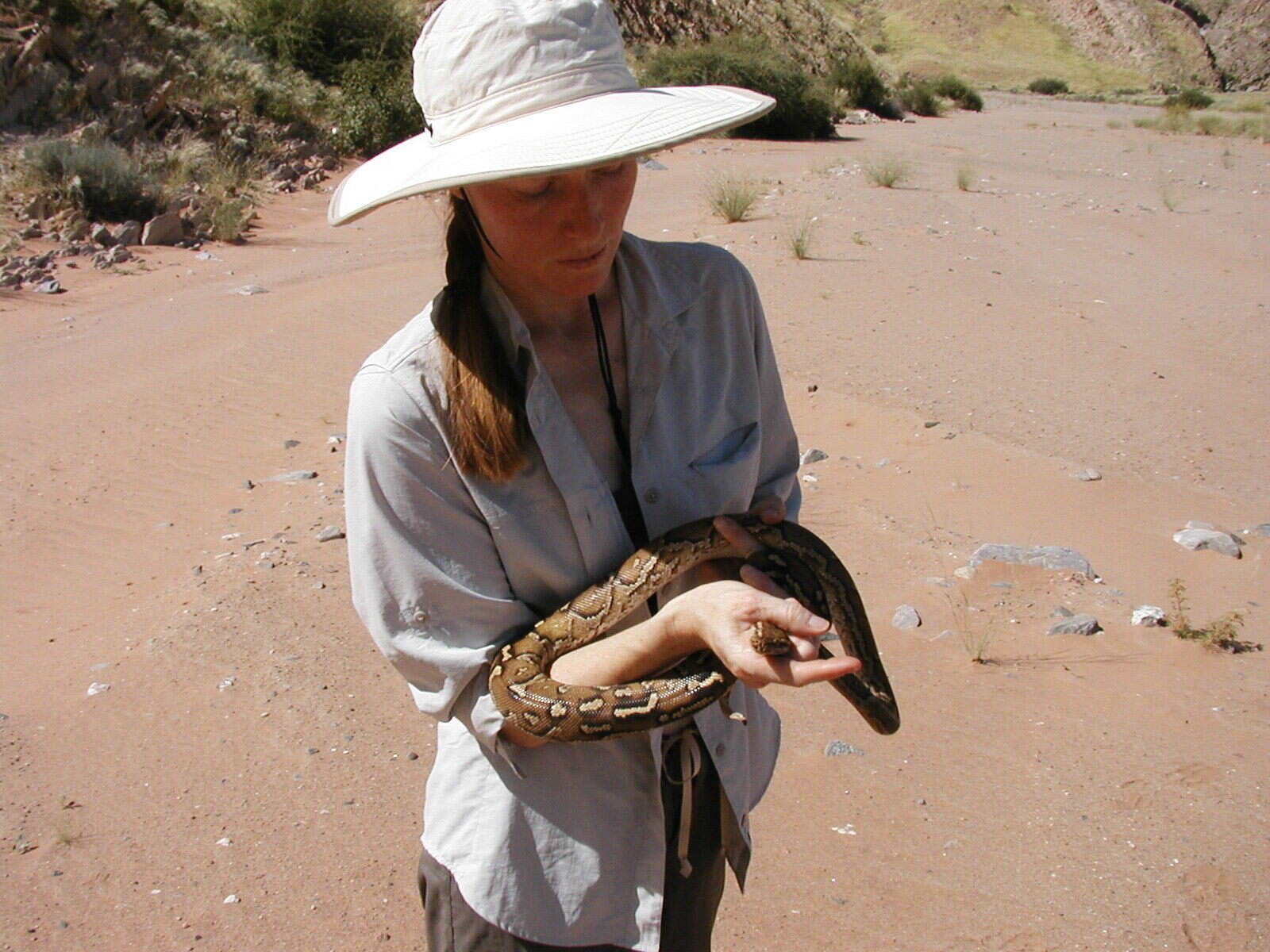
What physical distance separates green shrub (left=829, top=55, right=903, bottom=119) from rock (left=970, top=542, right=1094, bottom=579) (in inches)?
1035

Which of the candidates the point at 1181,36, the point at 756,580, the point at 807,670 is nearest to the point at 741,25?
the point at 756,580

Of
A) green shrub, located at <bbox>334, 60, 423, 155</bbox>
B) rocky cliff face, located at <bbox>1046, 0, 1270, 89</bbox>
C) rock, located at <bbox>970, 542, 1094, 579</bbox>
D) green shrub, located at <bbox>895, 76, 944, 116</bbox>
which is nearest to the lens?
rock, located at <bbox>970, 542, 1094, 579</bbox>

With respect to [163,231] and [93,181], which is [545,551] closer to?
[163,231]

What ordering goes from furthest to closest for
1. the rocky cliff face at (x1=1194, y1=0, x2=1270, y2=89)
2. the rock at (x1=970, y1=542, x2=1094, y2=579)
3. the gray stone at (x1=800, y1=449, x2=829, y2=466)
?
the rocky cliff face at (x1=1194, y1=0, x2=1270, y2=89)
the gray stone at (x1=800, y1=449, x2=829, y2=466)
the rock at (x1=970, y1=542, x2=1094, y2=579)

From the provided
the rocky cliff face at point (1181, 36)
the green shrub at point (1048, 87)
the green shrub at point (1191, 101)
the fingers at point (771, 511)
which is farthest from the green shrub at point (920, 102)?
the fingers at point (771, 511)

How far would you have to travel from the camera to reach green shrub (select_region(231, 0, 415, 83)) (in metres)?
20.7

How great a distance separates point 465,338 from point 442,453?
211 mm

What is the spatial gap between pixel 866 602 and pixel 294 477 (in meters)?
4.07

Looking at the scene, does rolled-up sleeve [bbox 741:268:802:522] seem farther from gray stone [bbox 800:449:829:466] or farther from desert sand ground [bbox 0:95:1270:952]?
gray stone [bbox 800:449:829:466]

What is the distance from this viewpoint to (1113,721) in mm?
5004

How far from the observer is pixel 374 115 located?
60.0ft

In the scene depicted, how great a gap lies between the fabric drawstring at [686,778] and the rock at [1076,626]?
12.8 ft

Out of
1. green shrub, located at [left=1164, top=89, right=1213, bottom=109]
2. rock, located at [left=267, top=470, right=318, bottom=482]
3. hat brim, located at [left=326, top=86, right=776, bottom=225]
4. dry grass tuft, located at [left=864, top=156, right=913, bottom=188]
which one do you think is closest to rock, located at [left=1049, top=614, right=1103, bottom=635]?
hat brim, located at [left=326, top=86, right=776, bottom=225]

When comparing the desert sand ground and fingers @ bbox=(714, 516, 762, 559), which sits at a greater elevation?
fingers @ bbox=(714, 516, 762, 559)
